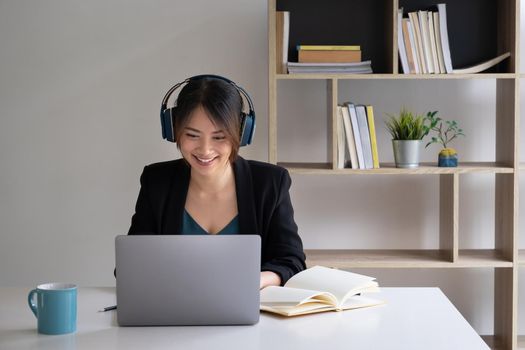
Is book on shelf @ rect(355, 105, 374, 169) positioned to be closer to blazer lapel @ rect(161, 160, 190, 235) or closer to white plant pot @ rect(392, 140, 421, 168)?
white plant pot @ rect(392, 140, 421, 168)

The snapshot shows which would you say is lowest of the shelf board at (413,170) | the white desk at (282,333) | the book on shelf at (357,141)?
the white desk at (282,333)

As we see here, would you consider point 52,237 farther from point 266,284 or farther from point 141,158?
point 266,284

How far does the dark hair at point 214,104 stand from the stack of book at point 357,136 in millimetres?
991

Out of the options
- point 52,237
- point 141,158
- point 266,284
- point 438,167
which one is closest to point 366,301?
point 266,284

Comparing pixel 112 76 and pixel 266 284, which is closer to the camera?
pixel 266 284

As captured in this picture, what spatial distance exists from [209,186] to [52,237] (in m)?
1.48

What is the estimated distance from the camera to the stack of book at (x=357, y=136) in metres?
3.23

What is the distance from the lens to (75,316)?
1698 mm

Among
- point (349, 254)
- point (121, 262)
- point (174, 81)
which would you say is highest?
point (174, 81)

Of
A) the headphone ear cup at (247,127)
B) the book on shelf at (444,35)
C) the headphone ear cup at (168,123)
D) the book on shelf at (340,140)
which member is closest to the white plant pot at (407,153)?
the book on shelf at (340,140)

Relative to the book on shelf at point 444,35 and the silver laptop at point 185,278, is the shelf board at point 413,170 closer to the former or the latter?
the book on shelf at point 444,35

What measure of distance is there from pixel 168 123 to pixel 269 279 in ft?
1.82

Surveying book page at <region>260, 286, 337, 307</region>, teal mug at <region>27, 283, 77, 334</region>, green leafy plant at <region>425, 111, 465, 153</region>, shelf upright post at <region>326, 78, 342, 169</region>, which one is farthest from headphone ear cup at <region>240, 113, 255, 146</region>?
green leafy plant at <region>425, 111, 465, 153</region>

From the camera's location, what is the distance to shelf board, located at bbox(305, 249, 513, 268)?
10.6 ft
